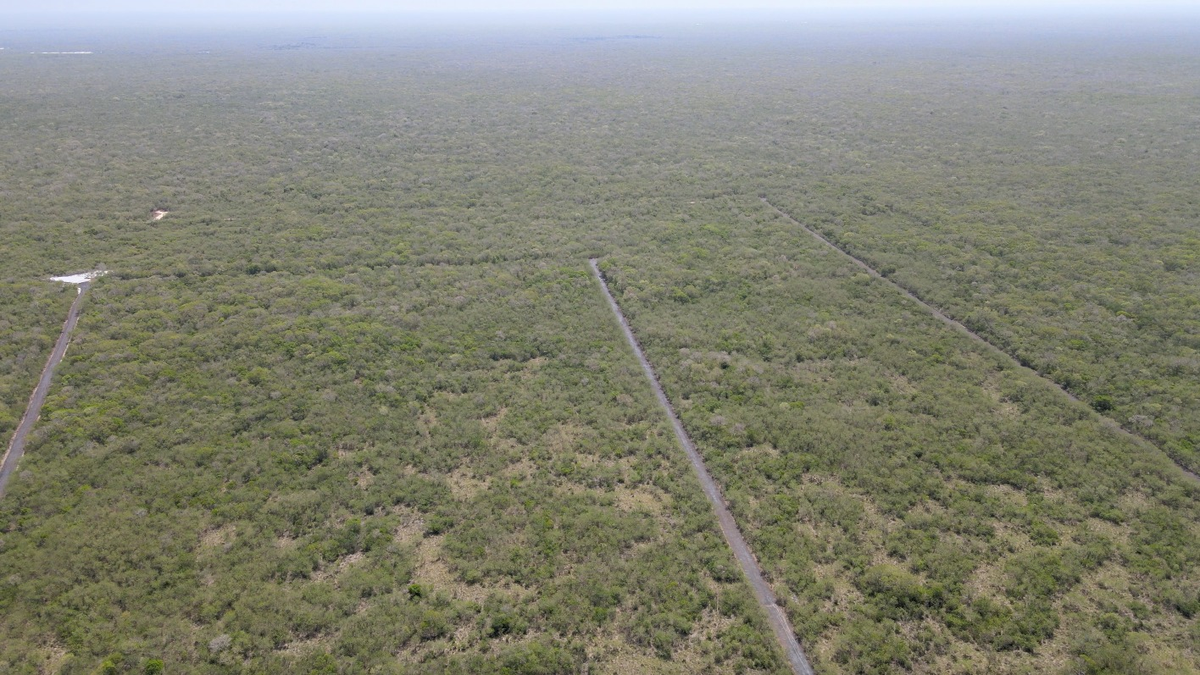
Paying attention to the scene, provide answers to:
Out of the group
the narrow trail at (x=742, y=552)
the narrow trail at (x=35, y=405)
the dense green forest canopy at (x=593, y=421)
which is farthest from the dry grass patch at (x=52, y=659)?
the narrow trail at (x=742, y=552)

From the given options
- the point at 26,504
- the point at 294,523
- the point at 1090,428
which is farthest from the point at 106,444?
the point at 1090,428

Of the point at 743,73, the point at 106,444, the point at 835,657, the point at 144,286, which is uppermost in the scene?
the point at 743,73

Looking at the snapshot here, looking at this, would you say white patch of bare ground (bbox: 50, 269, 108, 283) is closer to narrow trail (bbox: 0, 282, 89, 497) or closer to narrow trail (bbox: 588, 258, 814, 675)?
narrow trail (bbox: 0, 282, 89, 497)

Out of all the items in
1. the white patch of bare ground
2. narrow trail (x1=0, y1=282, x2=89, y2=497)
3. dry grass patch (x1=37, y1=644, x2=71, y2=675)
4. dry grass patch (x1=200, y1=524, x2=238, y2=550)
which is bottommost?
dry grass patch (x1=37, y1=644, x2=71, y2=675)

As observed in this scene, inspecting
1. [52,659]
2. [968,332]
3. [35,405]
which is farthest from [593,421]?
[35,405]

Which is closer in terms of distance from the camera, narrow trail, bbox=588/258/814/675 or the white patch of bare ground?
narrow trail, bbox=588/258/814/675

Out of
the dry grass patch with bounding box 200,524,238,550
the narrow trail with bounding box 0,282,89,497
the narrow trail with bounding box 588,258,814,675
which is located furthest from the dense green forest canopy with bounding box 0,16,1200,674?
the narrow trail with bounding box 0,282,89,497

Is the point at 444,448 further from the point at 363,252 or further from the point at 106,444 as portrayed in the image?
the point at 363,252
